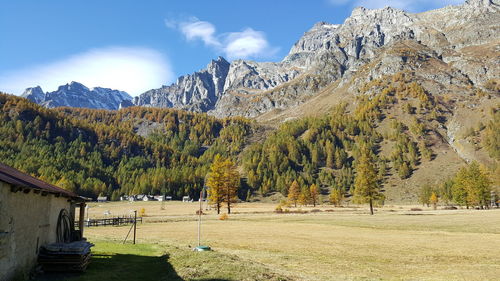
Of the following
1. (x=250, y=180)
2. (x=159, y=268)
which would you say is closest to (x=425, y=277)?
(x=159, y=268)

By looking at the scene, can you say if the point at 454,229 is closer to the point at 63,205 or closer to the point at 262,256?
the point at 262,256

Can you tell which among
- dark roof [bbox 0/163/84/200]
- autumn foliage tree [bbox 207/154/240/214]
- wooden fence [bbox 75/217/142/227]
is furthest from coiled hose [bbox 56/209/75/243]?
autumn foliage tree [bbox 207/154/240/214]

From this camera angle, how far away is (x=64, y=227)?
2583 cm

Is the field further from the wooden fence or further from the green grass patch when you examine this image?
the wooden fence

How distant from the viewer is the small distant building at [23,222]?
50.2ft

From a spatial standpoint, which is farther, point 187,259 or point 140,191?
point 140,191

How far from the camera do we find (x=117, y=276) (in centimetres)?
1914

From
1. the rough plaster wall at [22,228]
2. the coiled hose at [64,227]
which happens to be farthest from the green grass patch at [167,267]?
the coiled hose at [64,227]

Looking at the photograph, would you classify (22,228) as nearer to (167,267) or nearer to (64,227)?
(167,267)

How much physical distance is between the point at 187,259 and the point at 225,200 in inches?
2538

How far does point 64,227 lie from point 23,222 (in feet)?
29.3

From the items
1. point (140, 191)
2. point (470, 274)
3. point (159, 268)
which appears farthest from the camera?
point (140, 191)

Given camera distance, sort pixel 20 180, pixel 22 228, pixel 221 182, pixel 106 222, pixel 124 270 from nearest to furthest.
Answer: pixel 22 228
pixel 20 180
pixel 124 270
pixel 106 222
pixel 221 182

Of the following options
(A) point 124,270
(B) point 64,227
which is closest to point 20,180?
(A) point 124,270
